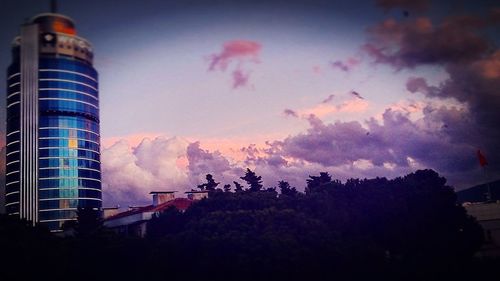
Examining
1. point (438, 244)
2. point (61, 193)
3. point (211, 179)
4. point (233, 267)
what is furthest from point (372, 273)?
point (61, 193)

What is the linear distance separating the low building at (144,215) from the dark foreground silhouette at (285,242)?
5.94m

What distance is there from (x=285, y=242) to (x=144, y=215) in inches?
1009

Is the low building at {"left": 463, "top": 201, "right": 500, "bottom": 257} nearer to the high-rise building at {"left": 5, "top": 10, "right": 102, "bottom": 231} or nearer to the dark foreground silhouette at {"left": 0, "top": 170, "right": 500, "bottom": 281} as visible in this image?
the dark foreground silhouette at {"left": 0, "top": 170, "right": 500, "bottom": 281}

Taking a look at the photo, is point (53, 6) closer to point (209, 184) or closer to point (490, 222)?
point (209, 184)

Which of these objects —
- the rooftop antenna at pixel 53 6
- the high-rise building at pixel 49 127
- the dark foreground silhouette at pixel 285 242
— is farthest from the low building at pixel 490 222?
the rooftop antenna at pixel 53 6

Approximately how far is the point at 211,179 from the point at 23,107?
4234 centimetres

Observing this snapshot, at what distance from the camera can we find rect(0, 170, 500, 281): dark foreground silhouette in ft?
144

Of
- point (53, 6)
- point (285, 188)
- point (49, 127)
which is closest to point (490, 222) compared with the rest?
point (285, 188)

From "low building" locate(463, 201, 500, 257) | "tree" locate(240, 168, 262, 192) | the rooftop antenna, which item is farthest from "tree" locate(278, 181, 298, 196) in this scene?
the rooftop antenna

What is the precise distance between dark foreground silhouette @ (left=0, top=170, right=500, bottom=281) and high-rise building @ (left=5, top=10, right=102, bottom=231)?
124 ft

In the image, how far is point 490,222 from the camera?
72938 mm

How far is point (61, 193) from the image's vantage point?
9456cm

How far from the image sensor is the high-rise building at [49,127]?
93625 millimetres

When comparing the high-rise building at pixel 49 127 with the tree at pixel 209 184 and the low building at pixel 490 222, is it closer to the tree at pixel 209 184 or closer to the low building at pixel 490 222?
the tree at pixel 209 184
